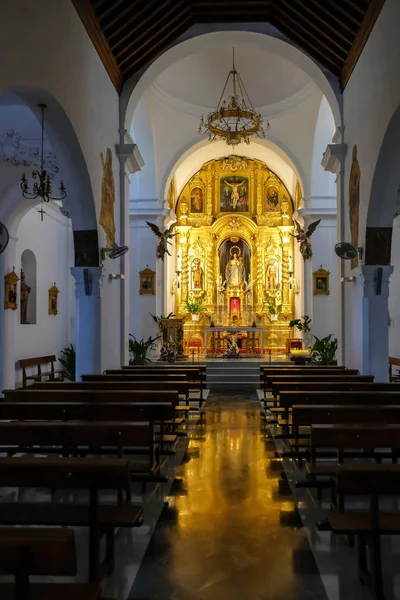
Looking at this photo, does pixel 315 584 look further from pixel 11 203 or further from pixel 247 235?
pixel 247 235

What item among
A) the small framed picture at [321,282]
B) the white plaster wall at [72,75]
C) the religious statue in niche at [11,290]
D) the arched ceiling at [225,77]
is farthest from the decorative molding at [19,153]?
the small framed picture at [321,282]

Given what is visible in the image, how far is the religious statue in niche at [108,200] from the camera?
32.3 ft

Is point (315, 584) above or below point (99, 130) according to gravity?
below

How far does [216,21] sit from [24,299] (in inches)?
323

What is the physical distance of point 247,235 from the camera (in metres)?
22.7

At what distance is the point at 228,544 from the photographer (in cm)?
414

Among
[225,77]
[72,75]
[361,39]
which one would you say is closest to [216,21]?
[361,39]

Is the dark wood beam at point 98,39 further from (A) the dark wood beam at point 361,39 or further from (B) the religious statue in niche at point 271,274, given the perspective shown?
(B) the religious statue in niche at point 271,274

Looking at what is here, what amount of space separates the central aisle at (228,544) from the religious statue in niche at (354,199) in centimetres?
476

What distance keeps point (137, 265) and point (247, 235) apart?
6390 mm

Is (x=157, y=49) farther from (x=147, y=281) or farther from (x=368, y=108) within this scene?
(x=147, y=281)

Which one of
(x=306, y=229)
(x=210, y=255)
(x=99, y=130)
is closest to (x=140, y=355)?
(x=99, y=130)

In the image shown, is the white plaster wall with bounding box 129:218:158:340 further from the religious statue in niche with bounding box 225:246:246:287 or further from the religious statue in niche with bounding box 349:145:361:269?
the religious statue in niche with bounding box 349:145:361:269

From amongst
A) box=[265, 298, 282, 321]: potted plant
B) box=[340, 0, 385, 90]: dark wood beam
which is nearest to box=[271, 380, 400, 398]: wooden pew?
box=[340, 0, 385, 90]: dark wood beam
